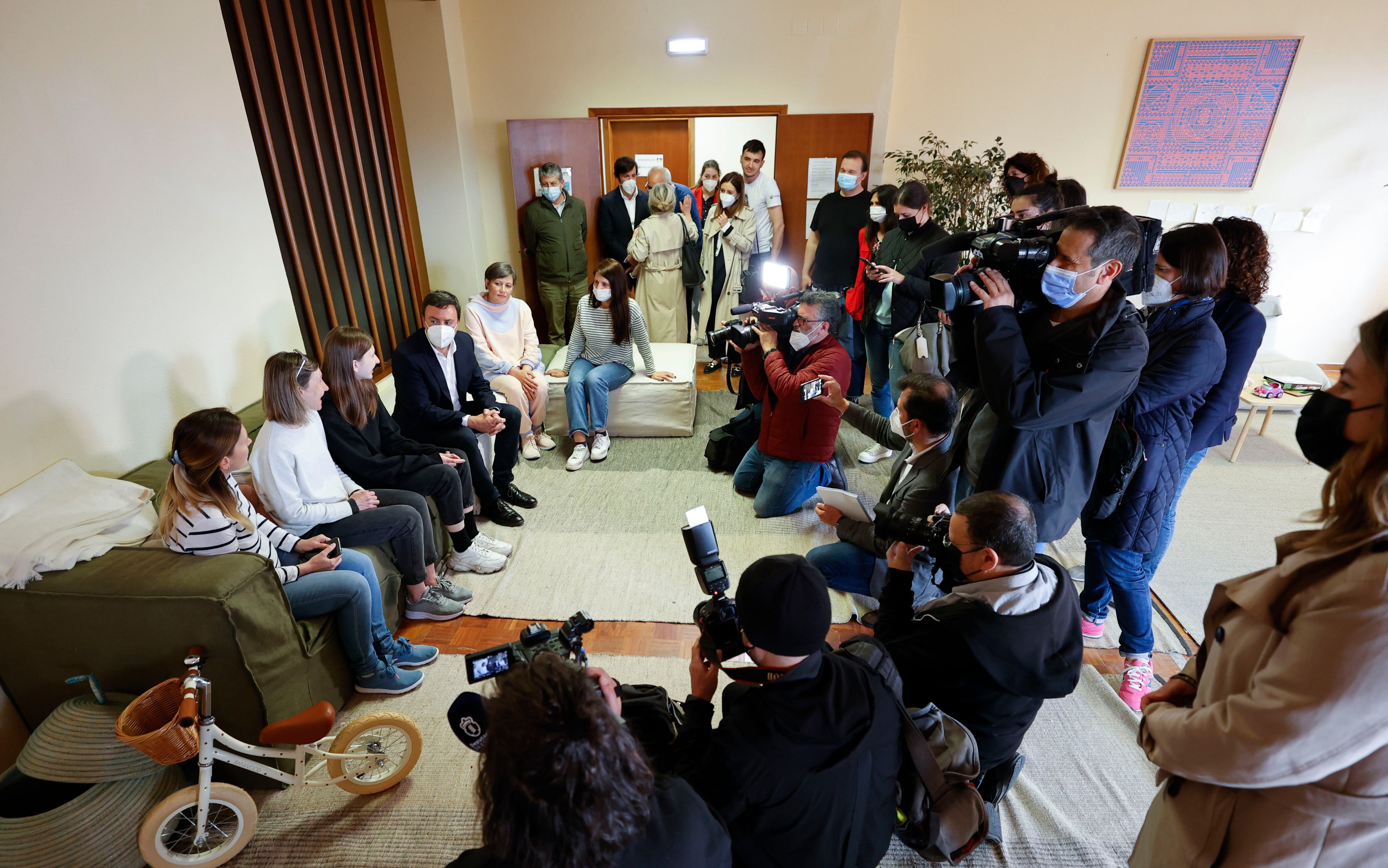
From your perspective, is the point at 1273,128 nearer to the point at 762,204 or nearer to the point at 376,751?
the point at 762,204

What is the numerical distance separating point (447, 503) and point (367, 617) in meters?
0.76

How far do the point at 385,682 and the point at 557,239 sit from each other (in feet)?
12.5

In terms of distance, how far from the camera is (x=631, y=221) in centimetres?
547

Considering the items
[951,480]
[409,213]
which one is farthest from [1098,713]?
[409,213]

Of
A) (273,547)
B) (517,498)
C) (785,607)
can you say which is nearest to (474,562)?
(517,498)

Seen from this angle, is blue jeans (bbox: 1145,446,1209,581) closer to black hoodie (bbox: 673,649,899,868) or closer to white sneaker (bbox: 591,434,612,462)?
black hoodie (bbox: 673,649,899,868)

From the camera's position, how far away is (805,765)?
3.76 ft

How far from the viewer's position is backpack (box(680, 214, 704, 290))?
5262 millimetres

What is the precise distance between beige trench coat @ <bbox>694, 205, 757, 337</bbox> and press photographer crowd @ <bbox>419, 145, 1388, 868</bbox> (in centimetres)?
280

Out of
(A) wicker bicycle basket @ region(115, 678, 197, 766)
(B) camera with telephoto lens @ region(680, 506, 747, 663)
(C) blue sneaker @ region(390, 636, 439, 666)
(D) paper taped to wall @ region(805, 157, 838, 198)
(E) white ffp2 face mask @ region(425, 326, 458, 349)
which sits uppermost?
(D) paper taped to wall @ region(805, 157, 838, 198)

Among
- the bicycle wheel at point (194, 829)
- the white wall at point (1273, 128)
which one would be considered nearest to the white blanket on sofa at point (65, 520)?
the bicycle wheel at point (194, 829)

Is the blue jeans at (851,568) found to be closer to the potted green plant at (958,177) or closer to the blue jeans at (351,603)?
the blue jeans at (351,603)

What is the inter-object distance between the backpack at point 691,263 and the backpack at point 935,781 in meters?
4.30

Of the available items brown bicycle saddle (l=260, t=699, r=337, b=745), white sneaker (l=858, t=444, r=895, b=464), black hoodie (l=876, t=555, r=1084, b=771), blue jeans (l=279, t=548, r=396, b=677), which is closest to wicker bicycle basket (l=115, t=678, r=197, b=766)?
brown bicycle saddle (l=260, t=699, r=337, b=745)
